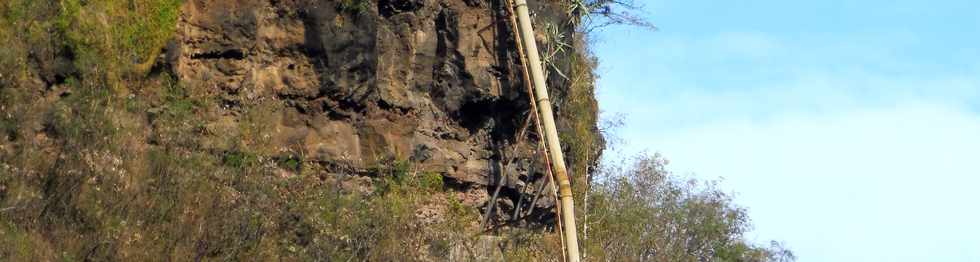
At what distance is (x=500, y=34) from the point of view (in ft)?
60.5

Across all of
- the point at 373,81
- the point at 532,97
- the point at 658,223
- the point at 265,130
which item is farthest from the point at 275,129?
the point at 658,223

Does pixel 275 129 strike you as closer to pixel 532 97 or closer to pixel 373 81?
pixel 373 81

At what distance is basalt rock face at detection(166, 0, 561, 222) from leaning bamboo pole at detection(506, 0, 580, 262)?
490 millimetres

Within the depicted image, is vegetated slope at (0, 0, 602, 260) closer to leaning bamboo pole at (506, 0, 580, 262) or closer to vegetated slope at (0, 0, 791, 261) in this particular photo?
vegetated slope at (0, 0, 791, 261)

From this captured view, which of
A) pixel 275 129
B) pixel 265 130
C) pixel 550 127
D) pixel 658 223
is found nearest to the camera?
pixel 265 130

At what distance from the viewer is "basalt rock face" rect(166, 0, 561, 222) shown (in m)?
16.3

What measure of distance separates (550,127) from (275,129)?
12.3ft

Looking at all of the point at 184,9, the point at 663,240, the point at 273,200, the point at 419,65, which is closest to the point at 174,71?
the point at 184,9

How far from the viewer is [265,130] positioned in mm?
16094

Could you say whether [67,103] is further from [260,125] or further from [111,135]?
[260,125]

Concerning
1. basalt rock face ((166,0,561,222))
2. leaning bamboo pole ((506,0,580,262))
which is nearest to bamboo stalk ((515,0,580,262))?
leaning bamboo pole ((506,0,580,262))

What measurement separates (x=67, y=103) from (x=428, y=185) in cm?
473

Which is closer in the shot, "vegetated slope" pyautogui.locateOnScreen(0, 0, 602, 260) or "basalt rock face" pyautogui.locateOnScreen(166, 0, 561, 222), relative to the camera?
"vegetated slope" pyautogui.locateOnScreen(0, 0, 602, 260)

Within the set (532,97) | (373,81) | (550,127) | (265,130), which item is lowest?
(265,130)
